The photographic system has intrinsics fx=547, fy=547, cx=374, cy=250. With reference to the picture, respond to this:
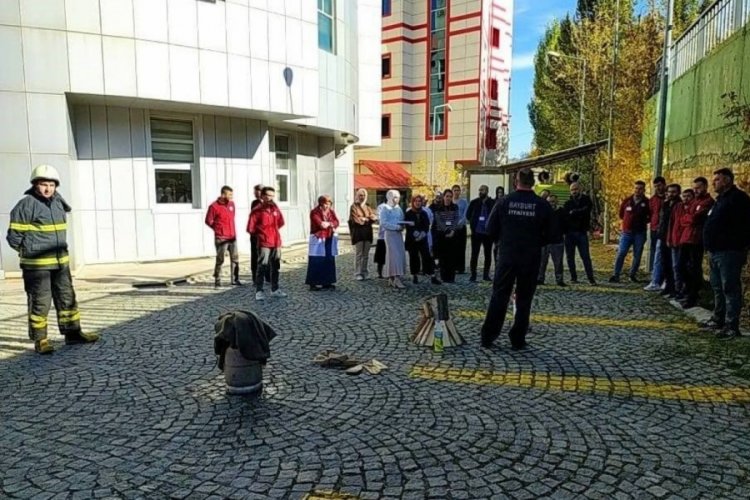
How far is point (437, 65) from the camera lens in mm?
38250

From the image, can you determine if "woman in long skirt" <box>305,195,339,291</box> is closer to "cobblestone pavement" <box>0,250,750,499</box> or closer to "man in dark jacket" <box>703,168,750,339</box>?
"cobblestone pavement" <box>0,250,750,499</box>

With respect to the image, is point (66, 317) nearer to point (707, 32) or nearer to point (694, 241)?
Result: point (694, 241)

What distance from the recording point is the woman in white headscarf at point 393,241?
998cm

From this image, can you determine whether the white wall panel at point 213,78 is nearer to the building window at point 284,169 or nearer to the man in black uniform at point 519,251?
the building window at point 284,169

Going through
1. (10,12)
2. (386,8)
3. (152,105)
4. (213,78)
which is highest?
(386,8)

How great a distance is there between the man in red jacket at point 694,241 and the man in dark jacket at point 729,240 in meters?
1.08

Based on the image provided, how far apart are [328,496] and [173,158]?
12.0m

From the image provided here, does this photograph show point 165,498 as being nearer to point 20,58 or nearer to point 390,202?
point 390,202

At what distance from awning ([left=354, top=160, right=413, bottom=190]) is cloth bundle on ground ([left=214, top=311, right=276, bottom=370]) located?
31747 millimetres

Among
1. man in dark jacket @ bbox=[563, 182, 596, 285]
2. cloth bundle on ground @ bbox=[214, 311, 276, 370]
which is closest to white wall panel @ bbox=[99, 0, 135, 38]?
cloth bundle on ground @ bbox=[214, 311, 276, 370]

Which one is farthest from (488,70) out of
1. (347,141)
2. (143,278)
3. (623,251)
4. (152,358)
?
(152,358)

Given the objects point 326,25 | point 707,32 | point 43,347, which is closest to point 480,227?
point 707,32

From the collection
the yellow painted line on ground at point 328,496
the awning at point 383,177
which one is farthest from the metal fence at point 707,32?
the awning at point 383,177

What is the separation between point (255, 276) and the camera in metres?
9.25
